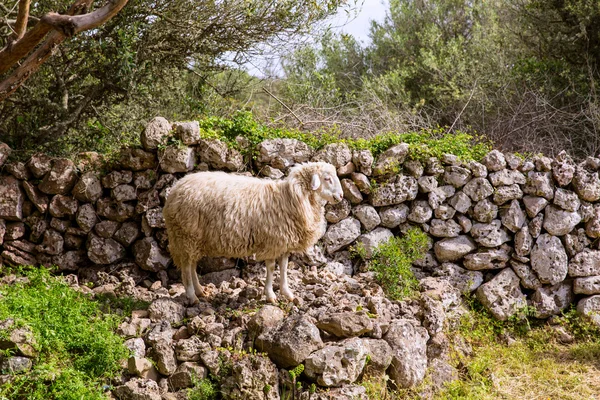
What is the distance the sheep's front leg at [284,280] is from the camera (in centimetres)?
609

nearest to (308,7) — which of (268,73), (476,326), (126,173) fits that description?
(268,73)

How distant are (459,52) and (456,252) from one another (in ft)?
21.5

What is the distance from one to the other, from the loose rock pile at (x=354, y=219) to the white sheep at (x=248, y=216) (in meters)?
0.60

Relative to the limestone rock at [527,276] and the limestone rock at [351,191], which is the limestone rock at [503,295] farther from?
the limestone rock at [351,191]

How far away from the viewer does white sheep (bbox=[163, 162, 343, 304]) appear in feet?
19.1

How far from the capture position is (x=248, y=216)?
583 cm

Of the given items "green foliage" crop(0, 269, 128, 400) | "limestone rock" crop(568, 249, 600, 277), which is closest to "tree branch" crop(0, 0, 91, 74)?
"green foliage" crop(0, 269, 128, 400)

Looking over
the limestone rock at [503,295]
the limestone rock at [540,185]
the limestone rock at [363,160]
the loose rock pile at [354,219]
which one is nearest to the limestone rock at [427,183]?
the loose rock pile at [354,219]

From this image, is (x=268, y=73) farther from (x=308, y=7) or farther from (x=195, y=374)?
(x=195, y=374)

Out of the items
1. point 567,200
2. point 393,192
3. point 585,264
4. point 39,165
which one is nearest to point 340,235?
point 393,192

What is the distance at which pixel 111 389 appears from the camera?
4.81 m

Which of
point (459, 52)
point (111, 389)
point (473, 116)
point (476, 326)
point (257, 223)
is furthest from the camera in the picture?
point (459, 52)

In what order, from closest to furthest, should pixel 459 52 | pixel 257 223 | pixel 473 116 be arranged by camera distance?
pixel 257 223
pixel 473 116
pixel 459 52

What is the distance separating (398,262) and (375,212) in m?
0.98
